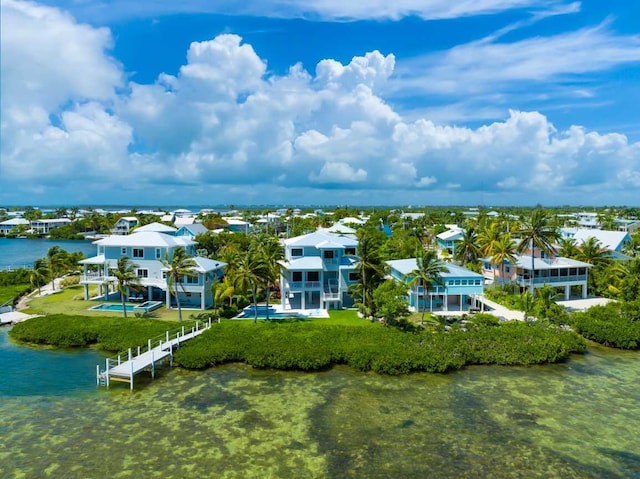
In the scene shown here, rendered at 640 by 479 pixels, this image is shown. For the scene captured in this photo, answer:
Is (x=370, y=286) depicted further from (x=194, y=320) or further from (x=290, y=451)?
(x=290, y=451)

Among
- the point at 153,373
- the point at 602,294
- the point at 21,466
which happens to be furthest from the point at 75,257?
the point at 602,294

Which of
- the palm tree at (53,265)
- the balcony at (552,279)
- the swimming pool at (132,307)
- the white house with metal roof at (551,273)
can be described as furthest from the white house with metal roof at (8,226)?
the balcony at (552,279)

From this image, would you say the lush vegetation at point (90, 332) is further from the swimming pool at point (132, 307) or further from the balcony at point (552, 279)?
the balcony at point (552, 279)

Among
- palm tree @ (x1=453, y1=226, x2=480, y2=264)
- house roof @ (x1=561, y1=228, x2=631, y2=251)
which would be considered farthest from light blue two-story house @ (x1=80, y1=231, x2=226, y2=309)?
house roof @ (x1=561, y1=228, x2=631, y2=251)

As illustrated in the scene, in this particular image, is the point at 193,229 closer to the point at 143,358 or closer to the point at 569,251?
the point at 143,358

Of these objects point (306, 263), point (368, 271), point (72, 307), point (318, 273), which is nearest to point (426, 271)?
point (368, 271)

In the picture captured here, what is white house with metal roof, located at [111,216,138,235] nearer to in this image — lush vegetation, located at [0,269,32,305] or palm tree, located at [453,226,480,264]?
lush vegetation, located at [0,269,32,305]
